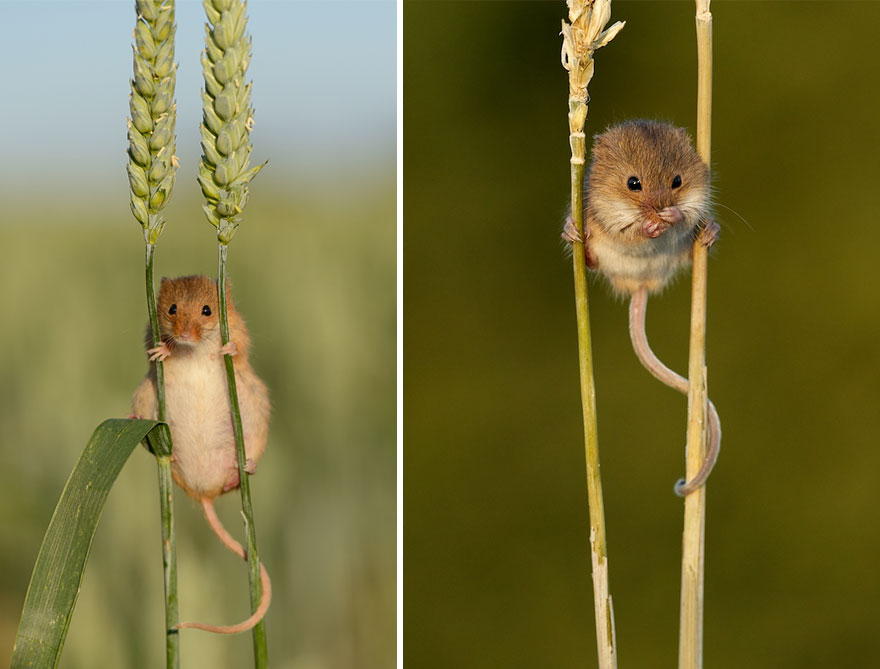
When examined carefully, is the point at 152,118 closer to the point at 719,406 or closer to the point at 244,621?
the point at 244,621

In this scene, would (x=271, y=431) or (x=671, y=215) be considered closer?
(x=671, y=215)

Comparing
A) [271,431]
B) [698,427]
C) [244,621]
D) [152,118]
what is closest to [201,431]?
[244,621]

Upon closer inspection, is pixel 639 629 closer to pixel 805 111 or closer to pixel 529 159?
pixel 529 159

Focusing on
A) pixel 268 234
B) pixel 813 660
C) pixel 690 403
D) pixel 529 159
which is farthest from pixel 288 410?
pixel 813 660

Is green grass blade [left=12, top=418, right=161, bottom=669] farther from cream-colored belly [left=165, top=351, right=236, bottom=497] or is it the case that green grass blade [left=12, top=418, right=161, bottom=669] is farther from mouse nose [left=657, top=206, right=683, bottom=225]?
mouse nose [left=657, top=206, right=683, bottom=225]

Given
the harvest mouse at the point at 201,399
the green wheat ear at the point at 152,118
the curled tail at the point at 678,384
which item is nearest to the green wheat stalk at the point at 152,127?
the green wheat ear at the point at 152,118

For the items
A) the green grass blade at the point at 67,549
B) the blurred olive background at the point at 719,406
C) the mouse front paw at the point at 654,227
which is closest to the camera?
the green grass blade at the point at 67,549

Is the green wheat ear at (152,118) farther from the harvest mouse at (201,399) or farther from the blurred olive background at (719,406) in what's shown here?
the blurred olive background at (719,406)

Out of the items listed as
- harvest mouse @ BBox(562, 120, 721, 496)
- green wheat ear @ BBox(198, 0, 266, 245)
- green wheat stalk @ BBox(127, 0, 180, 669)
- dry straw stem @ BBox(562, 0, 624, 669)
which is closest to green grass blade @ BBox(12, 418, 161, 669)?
green wheat stalk @ BBox(127, 0, 180, 669)
